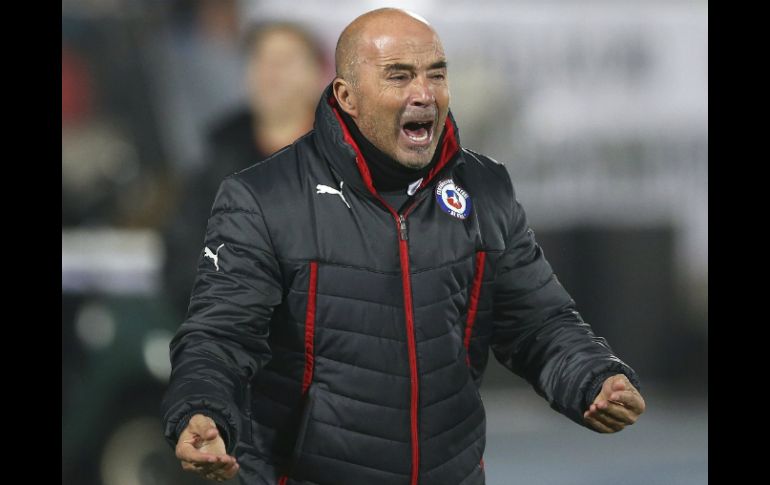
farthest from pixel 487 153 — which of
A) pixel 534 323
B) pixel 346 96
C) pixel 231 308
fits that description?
pixel 231 308

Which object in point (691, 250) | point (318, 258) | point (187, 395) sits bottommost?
point (691, 250)

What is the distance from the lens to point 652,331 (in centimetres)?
585

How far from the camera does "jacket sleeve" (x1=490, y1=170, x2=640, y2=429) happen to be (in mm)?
2885

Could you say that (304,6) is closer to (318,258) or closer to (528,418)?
(528,418)

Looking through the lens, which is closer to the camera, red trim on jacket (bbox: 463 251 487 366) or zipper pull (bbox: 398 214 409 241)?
zipper pull (bbox: 398 214 409 241)

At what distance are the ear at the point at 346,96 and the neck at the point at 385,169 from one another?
1.7 inches

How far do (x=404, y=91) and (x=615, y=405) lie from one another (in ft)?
2.88

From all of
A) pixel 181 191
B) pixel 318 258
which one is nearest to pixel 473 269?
pixel 318 258

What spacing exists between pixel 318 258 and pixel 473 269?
1.33 feet

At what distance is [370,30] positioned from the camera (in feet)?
9.12

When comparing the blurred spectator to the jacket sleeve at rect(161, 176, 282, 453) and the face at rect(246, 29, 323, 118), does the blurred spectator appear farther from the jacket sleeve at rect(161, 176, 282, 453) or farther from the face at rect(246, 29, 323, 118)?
the jacket sleeve at rect(161, 176, 282, 453)

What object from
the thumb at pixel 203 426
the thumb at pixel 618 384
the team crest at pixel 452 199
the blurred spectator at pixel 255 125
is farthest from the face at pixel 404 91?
the blurred spectator at pixel 255 125

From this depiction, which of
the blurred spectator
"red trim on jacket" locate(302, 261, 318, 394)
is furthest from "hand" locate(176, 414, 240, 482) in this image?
the blurred spectator

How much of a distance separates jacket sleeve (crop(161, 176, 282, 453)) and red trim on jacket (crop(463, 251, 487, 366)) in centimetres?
49
